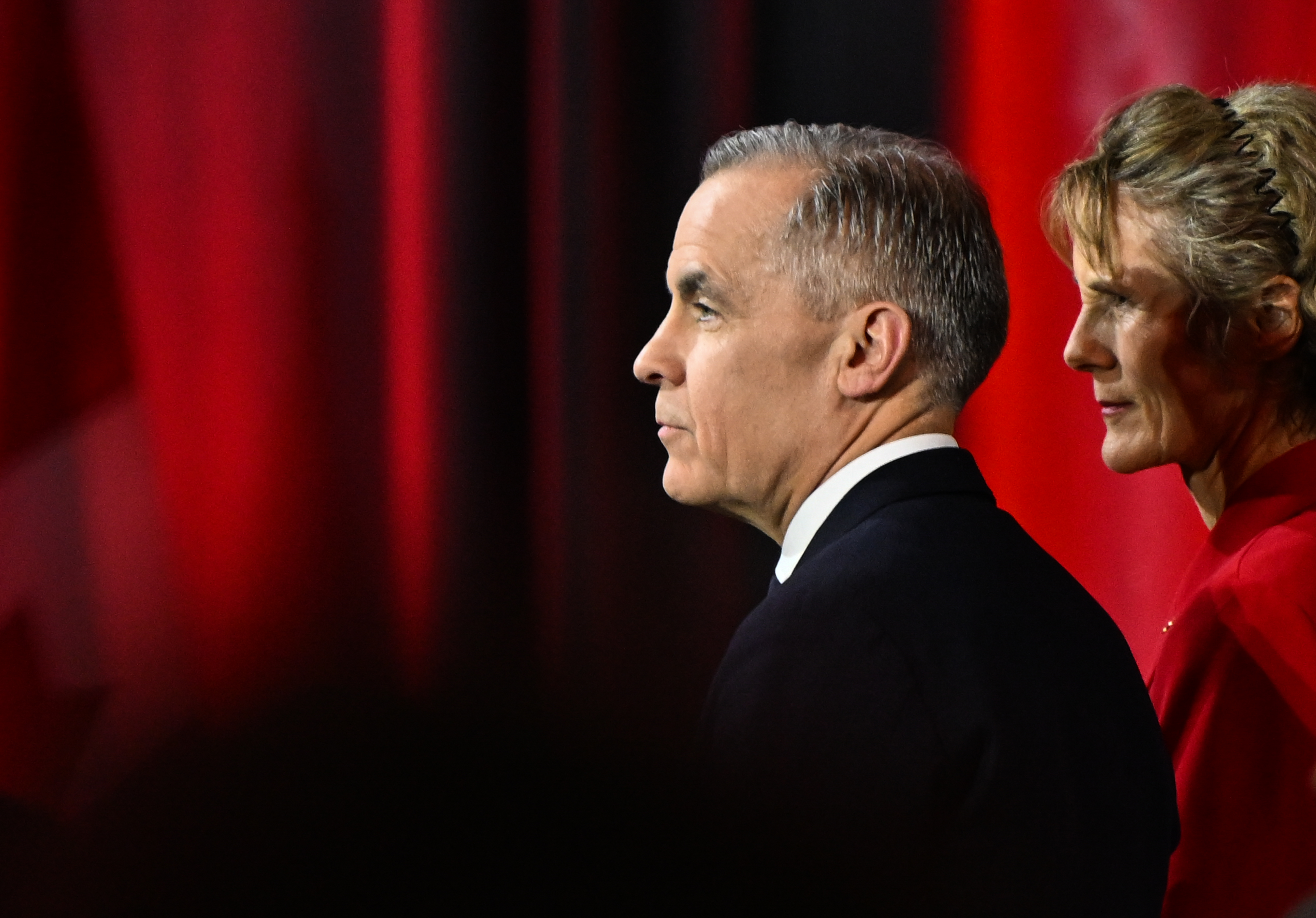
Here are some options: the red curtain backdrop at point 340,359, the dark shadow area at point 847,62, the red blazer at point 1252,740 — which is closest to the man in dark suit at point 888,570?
the red blazer at point 1252,740

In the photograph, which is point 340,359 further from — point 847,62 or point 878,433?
point 878,433

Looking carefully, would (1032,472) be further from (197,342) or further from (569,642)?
(197,342)

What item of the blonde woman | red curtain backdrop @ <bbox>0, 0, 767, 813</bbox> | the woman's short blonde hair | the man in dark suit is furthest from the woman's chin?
red curtain backdrop @ <bbox>0, 0, 767, 813</bbox>

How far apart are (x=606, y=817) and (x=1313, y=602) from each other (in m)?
0.84

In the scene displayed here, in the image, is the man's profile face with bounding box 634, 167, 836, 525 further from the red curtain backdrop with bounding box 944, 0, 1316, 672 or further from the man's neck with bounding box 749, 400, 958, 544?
the red curtain backdrop with bounding box 944, 0, 1316, 672

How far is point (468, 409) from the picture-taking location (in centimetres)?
161

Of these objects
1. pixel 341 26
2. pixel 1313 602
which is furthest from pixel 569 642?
pixel 1313 602

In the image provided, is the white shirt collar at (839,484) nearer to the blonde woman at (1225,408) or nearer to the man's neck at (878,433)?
the man's neck at (878,433)

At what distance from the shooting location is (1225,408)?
114cm

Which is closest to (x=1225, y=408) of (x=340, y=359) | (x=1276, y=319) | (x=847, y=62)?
(x=1276, y=319)

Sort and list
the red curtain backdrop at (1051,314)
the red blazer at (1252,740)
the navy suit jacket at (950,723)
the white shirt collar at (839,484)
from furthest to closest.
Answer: the red curtain backdrop at (1051,314)
the red blazer at (1252,740)
the white shirt collar at (839,484)
the navy suit jacket at (950,723)

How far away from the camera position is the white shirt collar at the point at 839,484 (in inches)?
34.2

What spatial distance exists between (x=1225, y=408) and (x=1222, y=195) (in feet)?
0.60

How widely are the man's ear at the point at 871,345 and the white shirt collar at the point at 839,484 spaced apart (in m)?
0.04
